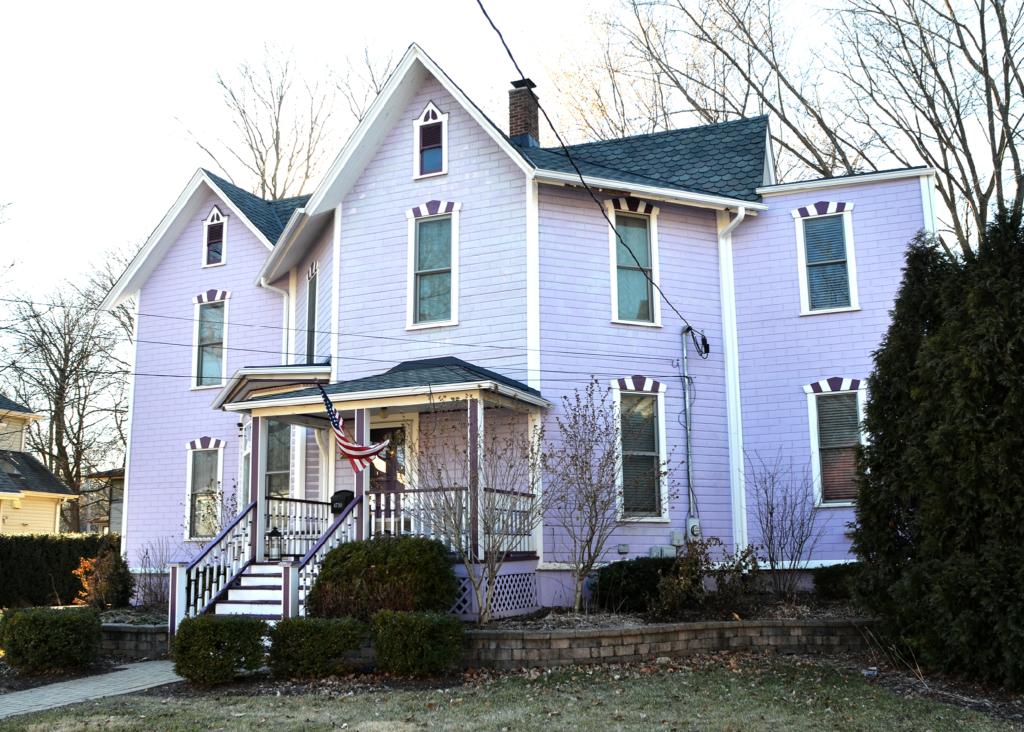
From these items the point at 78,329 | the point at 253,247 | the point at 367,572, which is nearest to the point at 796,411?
the point at 367,572

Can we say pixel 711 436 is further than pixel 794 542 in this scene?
Yes

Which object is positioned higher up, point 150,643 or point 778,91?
point 778,91

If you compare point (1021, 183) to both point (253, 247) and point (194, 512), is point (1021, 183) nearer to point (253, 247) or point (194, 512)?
point (253, 247)

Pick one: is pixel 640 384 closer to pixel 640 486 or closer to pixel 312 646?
pixel 640 486

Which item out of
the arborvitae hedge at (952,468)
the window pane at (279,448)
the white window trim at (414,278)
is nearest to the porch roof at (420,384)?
the white window trim at (414,278)

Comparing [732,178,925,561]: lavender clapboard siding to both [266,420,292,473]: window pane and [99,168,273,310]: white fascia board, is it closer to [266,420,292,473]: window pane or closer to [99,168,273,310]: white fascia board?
[266,420,292,473]: window pane

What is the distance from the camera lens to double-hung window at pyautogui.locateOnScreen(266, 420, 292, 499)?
16.5 meters

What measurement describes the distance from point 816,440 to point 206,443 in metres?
11.0

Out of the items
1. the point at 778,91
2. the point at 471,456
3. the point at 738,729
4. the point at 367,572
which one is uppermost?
the point at 778,91

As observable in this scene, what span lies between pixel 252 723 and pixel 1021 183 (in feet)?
57.8

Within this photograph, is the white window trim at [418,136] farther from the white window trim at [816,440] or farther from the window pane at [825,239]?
the white window trim at [816,440]

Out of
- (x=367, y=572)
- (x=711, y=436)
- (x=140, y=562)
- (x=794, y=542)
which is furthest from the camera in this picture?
(x=140, y=562)

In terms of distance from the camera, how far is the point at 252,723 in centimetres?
769

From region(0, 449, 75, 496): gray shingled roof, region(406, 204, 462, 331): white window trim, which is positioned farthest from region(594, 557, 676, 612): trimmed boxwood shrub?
region(0, 449, 75, 496): gray shingled roof
